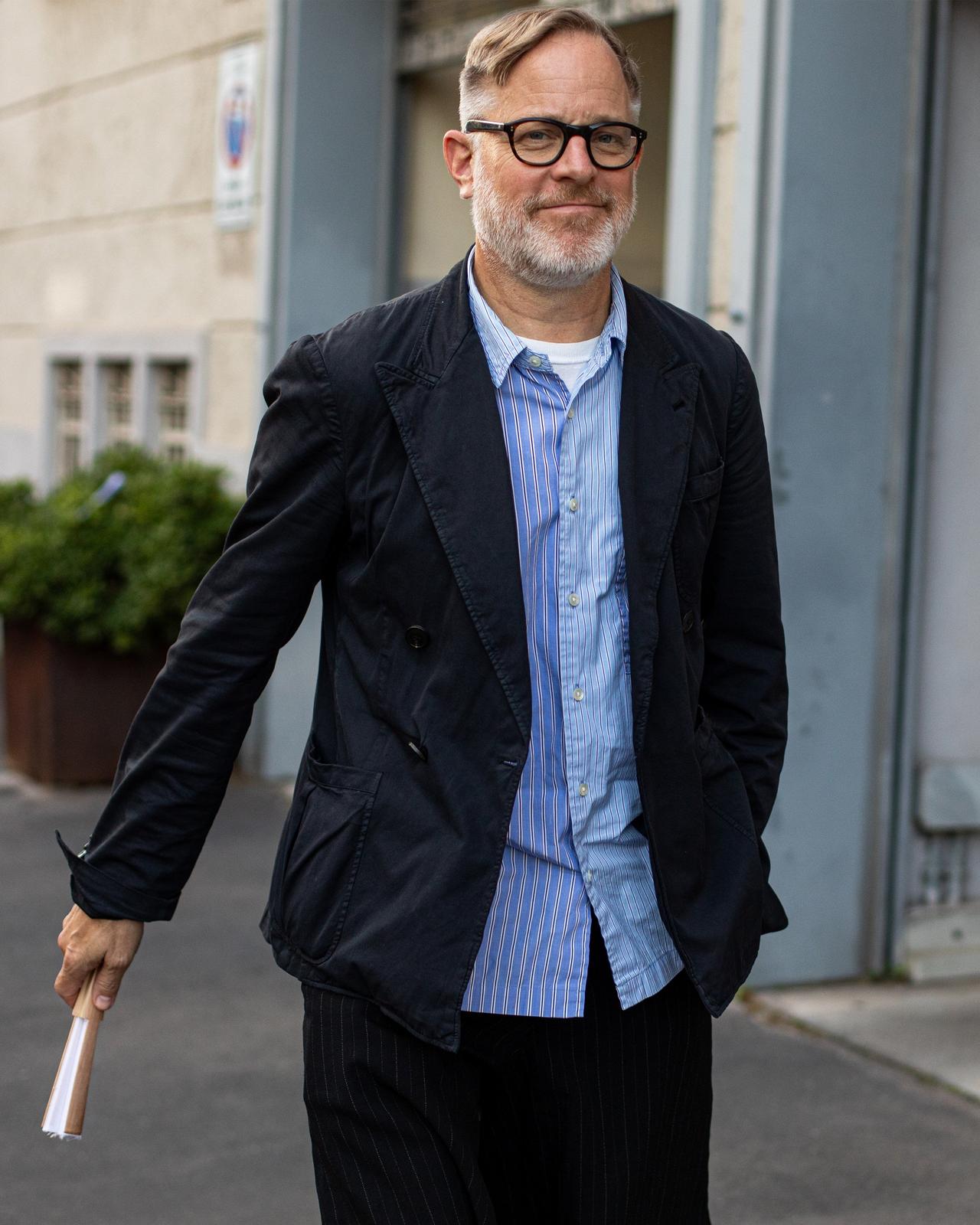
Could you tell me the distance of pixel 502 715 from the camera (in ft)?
7.36

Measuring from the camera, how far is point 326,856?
2.31m

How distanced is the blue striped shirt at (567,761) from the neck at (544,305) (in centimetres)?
5

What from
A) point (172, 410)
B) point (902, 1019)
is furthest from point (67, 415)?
point (902, 1019)

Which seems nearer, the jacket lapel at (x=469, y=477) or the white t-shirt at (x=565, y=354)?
the jacket lapel at (x=469, y=477)

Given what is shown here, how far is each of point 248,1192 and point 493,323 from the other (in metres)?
2.15

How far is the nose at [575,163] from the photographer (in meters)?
2.27

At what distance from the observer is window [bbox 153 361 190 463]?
9039 millimetres

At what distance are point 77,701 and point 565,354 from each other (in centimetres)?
559

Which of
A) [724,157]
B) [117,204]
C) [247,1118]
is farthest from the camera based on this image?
[117,204]

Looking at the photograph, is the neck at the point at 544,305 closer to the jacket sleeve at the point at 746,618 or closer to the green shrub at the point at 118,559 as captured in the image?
the jacket sleeve at the point at 746,618

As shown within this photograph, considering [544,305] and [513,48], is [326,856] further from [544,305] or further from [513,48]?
[513,48]

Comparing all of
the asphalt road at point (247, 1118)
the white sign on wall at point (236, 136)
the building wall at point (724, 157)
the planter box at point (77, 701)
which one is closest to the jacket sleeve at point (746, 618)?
the asphalt road at point (247, 1118)

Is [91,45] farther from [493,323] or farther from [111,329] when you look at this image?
[493,323]

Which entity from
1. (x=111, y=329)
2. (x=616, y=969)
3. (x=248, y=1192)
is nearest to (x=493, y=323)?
(x=616, y=969)
